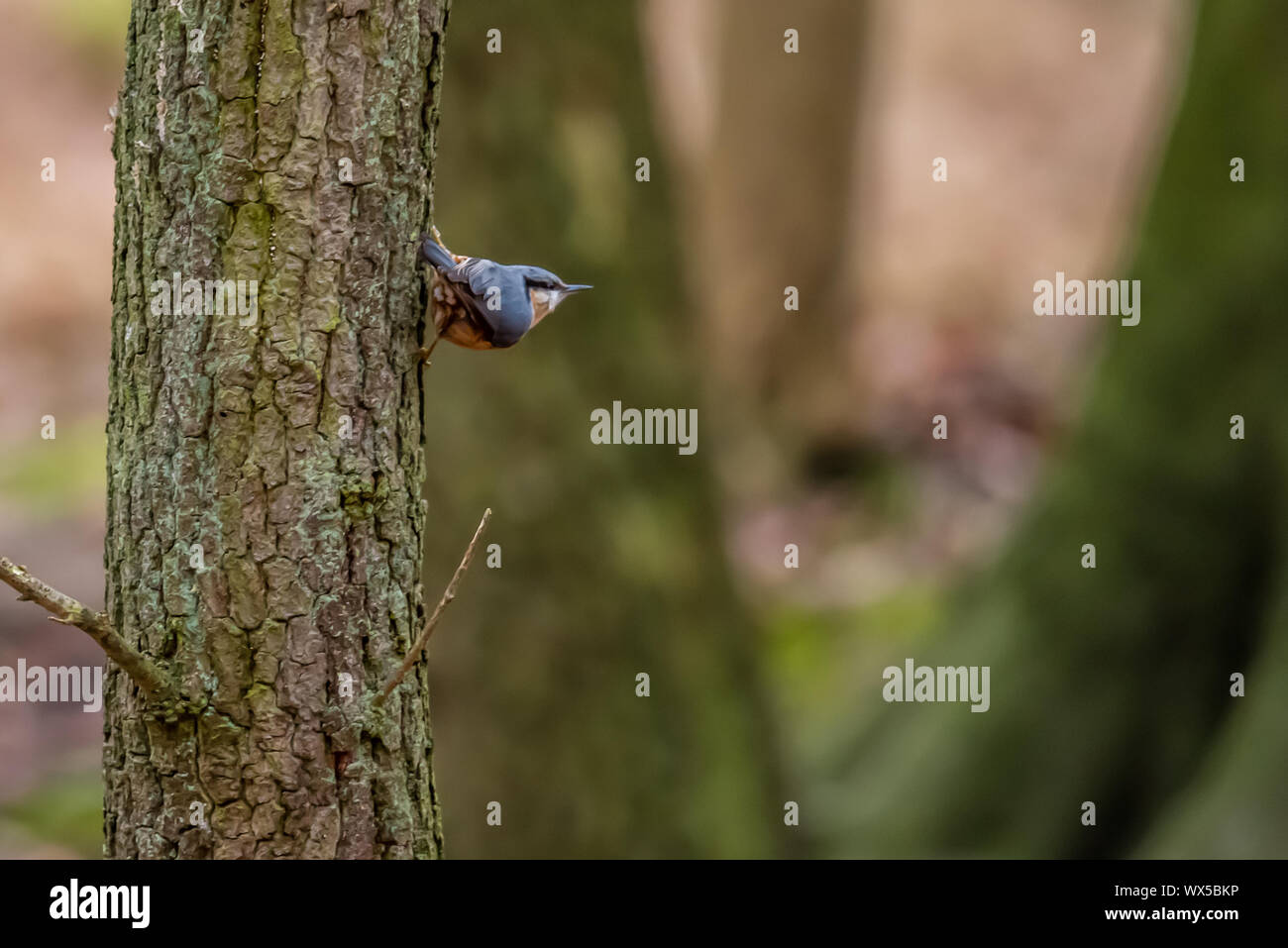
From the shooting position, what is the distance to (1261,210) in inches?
172

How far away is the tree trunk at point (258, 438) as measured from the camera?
1894 mm

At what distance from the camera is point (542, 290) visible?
2.24 metres

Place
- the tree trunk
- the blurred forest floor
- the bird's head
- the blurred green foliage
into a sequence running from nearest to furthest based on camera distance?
1. the tree trunk
2. the bird's head
3. the blurred green foliage
4. the blurred forest floor

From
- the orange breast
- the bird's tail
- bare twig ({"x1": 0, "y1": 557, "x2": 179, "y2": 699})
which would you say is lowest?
bare twig ({"x1": 0, "y1": 557, "x2": 179, "y2": 699})

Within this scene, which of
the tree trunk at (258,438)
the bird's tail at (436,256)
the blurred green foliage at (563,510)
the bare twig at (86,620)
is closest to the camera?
the bare twig at (86,620)

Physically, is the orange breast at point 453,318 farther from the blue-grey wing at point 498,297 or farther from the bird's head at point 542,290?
the bird's head at point 542,290

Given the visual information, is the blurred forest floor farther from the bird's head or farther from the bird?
the bird

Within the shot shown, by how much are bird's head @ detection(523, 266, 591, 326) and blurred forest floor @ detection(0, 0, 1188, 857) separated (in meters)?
2.01

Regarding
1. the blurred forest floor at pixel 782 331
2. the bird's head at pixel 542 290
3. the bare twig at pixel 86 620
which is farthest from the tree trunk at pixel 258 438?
the blurred forest floor at pixel 782 331

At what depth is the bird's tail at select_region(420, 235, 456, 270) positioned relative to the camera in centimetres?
200

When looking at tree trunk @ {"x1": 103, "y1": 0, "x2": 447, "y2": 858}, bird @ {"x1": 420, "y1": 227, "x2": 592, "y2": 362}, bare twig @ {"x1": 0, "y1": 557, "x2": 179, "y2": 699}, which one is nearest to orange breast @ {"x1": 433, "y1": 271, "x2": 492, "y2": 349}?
bird @ {"x1": 420, "y1": 227, "x2": 592, "y2": 362}

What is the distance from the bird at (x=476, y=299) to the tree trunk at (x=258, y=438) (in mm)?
106

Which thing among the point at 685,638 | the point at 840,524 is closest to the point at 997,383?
the point at 840,524
